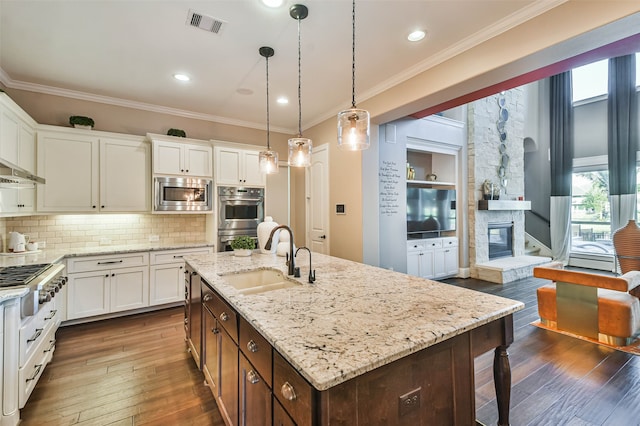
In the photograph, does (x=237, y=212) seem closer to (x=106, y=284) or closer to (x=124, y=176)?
(x=124, y=176)

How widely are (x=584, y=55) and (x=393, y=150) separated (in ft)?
7.60

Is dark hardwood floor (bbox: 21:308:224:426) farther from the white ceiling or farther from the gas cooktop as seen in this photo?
the white ceiling

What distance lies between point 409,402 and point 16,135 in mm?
4075

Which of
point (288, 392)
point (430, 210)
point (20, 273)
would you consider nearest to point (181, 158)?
point (20, 273)

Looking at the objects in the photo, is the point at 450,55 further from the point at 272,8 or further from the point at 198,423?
the point at 198,423

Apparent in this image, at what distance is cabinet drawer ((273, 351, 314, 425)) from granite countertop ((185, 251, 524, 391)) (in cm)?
6

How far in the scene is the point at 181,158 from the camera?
4043 millimetres

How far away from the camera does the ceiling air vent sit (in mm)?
2284

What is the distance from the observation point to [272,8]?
221 centimetres

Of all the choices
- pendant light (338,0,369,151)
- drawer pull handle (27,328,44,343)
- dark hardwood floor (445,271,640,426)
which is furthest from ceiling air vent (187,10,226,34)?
dark hardwood floor (445,271,640,426)

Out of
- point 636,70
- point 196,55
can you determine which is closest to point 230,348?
point 196,55

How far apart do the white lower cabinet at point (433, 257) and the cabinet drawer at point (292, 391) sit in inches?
161

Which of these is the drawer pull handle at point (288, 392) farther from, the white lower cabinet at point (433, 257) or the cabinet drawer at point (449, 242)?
the cabinet drawer at point (449, 242)

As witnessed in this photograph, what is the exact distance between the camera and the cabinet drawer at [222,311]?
1493mm
